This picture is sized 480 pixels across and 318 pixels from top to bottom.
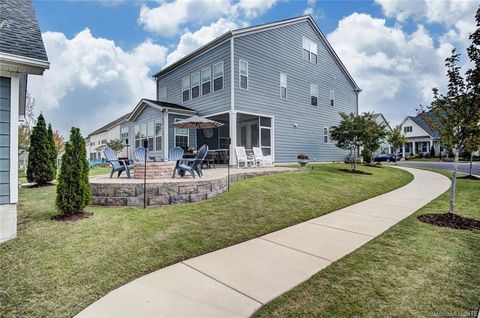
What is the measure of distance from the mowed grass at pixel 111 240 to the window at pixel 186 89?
10561mm

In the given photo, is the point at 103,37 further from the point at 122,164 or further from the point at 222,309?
the point at 222,309

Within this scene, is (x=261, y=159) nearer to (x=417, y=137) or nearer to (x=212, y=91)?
(x=212, y=91)

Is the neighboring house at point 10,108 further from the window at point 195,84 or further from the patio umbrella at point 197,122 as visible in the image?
the window at point 195,84

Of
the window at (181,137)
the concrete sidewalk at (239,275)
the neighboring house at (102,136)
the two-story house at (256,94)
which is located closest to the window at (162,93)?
the two-story house at (256,94)

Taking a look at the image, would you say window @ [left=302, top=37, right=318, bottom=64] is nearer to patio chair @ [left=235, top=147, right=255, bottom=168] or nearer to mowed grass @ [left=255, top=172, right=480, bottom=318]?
patio chair @ [left=235, top=147, right=255, bottom=168]

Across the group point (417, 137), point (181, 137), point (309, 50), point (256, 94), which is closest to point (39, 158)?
point (181, 137)

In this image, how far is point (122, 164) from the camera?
25.8 ft

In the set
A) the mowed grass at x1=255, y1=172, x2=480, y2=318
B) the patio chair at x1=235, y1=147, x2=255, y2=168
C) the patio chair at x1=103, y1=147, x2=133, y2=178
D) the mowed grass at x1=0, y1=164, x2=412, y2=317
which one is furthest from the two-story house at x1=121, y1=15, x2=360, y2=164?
the mowed grass at x1=255, y1=172, x2=480, y2=318

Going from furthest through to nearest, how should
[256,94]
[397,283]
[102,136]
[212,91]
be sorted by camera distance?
1. [102,136]
2. [212,91]
3. [256,94]
4. [397,283]

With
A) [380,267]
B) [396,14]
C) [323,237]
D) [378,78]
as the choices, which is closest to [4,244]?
[323,237]

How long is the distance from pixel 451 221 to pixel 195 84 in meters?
13.9

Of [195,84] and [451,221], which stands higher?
[195,84]

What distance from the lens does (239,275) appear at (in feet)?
10.7

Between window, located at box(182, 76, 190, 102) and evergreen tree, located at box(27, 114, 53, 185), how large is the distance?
8.23 meters
